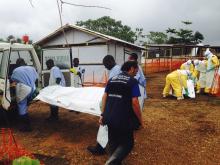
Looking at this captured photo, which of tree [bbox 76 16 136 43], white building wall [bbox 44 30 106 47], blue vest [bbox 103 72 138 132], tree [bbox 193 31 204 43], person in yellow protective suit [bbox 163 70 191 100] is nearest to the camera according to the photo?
blue vest [bbox 103 72 138 132]

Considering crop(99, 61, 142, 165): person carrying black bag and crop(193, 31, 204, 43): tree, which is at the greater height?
crop(193, 31, 204, 43): tree

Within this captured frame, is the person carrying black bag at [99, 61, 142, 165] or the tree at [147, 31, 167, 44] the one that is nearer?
the person carrying black bag at [99, 61, 142, 165]

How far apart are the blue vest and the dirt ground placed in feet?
4.18

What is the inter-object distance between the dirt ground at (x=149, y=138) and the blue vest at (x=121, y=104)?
4.18 ft

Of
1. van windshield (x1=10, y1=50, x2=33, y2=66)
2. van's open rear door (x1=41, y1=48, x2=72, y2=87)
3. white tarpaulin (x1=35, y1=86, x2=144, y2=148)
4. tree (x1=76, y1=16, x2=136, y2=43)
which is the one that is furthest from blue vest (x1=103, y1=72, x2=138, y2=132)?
tree (x1=76, y1=16, x2=136, y2=43)

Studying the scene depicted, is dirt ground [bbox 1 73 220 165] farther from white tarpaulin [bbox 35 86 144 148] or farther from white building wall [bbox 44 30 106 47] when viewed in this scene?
white building wall [bbox 44 30 106 47]

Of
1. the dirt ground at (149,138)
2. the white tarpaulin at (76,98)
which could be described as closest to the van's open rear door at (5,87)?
the white tarpaulin at (76,98)

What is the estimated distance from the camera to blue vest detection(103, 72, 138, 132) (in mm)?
3705

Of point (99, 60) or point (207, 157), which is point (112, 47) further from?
point (207, 157)

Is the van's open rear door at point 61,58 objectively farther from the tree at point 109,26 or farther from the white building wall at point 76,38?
the tree at point 109,26

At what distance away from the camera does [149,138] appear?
20.0ft

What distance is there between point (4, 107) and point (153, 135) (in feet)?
10.7

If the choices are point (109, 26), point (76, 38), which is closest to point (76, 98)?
point (76, 38)

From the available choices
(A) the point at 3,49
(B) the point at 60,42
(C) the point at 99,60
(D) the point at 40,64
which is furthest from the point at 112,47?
(A) the point at 3,49
